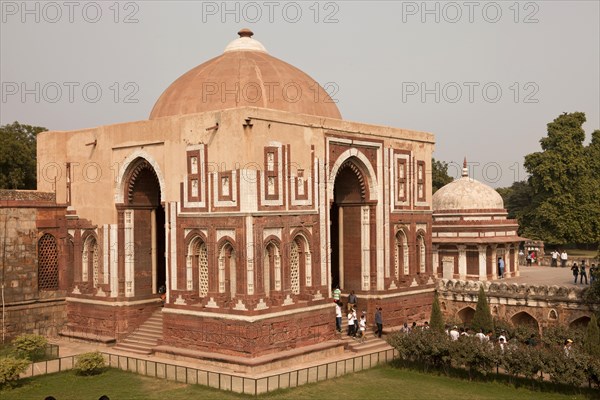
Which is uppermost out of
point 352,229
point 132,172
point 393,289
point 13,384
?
point 132,172

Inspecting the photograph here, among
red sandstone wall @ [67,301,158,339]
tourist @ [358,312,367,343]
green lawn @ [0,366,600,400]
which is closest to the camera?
green lawn @ [0,366,600,400]

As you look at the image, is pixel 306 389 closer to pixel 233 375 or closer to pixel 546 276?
pixel 233 375

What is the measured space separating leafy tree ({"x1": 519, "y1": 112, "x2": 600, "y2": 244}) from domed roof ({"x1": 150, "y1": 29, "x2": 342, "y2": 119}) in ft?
82.0

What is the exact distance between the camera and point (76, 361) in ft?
73.6

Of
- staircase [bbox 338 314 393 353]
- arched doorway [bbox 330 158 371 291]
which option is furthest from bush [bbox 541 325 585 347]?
arched doorway [bbox 330 158 371 291]

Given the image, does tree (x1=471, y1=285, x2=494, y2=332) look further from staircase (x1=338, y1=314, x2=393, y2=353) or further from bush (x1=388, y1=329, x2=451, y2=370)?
bush (x1=388, y1=329, x2=451, y2=370)

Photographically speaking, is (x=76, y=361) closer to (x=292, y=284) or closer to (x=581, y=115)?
(x=292, y=284)

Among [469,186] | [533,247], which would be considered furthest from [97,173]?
[533,247]

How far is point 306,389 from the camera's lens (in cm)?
1981

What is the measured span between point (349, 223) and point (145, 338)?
27.8ft

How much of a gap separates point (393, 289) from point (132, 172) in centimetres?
1049

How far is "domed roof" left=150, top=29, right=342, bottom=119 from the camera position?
24984 millimetres

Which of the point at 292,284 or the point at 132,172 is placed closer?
the point at 292,284

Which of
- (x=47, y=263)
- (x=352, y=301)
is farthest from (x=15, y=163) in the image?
(x=352, y=301)
